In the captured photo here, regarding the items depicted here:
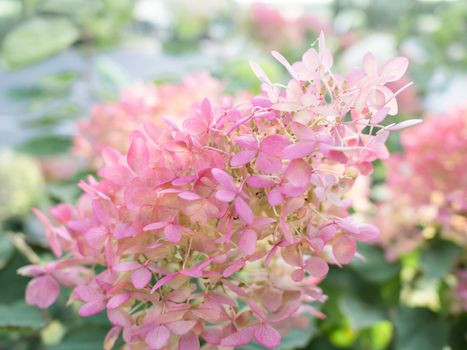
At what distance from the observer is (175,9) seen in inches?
42.6

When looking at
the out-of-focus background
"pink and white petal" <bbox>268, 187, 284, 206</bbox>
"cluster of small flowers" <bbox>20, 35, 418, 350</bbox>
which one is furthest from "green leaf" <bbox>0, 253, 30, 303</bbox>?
"pink and white petal" <bbox>268, 187, 284, 206</bbox>

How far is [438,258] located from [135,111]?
35 cm

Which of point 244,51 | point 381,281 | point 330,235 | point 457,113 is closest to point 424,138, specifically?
point 457,113

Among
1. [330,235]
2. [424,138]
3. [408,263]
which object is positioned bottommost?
[408,263]

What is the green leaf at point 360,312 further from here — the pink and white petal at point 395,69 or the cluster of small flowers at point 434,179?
the pink and white petal at point 395,69

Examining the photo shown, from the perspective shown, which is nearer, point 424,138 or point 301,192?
point 301,192

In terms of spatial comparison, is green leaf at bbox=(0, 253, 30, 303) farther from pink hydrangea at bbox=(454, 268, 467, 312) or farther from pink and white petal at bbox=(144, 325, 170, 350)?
pink hydrangea at bbox=(454, 268, 467, 312)

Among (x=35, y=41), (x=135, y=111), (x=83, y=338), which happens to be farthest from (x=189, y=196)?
(x=35, y=41)

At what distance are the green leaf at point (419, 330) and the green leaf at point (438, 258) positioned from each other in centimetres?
6

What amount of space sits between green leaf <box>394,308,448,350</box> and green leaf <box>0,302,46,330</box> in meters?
0.35

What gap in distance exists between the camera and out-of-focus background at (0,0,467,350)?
617mm

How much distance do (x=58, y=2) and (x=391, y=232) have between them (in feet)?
1.78

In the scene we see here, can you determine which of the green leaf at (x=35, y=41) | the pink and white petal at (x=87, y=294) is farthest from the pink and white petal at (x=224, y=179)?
the green leaf at (x=35, y=41)

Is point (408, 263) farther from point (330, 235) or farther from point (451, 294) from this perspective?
point (330, 235)
